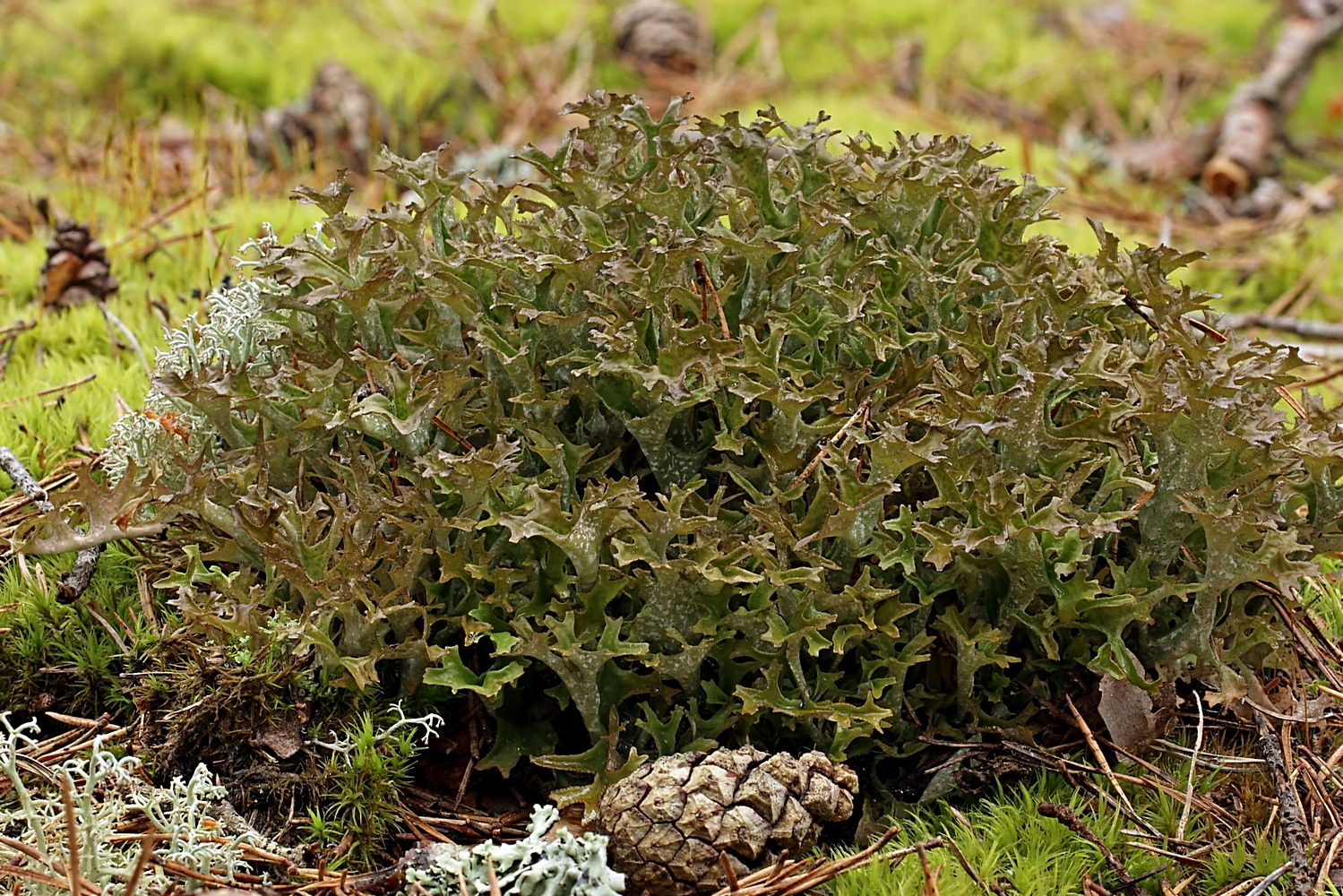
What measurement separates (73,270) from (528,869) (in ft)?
10.3

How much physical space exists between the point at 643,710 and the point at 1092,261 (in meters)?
1.69

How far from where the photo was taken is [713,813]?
223 centimetres

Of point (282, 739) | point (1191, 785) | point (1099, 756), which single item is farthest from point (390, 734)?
point (1191, 785)

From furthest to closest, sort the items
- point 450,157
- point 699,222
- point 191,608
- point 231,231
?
point 450,157
point 231,231
point 699,222
point 191,608

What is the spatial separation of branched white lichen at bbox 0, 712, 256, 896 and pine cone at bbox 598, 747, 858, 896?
2.48ft

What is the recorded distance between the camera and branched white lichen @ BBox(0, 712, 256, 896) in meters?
2.13

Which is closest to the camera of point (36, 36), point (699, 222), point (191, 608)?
point (191, 608)

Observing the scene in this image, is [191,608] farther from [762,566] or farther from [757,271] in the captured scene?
[757,271]

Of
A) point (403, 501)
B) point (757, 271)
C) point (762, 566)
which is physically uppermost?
point (757, 271)

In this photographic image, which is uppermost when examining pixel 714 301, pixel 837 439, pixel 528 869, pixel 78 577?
pixel 714 301

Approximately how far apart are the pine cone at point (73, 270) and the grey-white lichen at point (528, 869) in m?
2.95

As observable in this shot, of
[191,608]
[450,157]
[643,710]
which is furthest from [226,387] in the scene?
[450,157]

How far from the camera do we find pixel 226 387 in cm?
265

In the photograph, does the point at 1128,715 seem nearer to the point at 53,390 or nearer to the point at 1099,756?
the point at 1099,756
